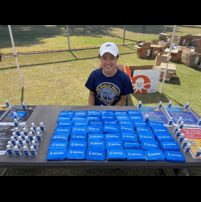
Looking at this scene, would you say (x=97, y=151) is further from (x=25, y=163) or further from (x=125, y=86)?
(x=125, y=86)

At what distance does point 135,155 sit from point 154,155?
0.71ft

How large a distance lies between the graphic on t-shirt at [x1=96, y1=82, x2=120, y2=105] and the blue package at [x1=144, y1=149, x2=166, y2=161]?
1.34m

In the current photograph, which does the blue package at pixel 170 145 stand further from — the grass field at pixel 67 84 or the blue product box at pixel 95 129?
the grass field at pixel 67 84

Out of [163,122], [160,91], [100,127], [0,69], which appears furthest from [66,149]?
[0,69]

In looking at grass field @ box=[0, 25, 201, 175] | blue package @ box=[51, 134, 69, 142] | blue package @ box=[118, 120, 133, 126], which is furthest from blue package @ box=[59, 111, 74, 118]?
grass field @ box=[0, 25, 201, 175]

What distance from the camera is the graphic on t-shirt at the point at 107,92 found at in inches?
108

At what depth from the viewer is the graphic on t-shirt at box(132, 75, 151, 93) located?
5.28 m

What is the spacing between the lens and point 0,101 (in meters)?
4.93

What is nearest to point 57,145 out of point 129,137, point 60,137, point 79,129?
point 60,137

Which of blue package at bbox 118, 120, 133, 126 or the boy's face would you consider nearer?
blue package at bbox 118, 120, 133, 126

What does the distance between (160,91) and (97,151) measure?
15.2ft

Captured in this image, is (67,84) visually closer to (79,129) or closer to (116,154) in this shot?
(79,129)

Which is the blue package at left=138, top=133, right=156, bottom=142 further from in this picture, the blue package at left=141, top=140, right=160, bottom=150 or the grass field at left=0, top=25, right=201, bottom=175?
the grass field at left=0, top=25, right=201, bottom=175

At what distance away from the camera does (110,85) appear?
2725 millimetres
